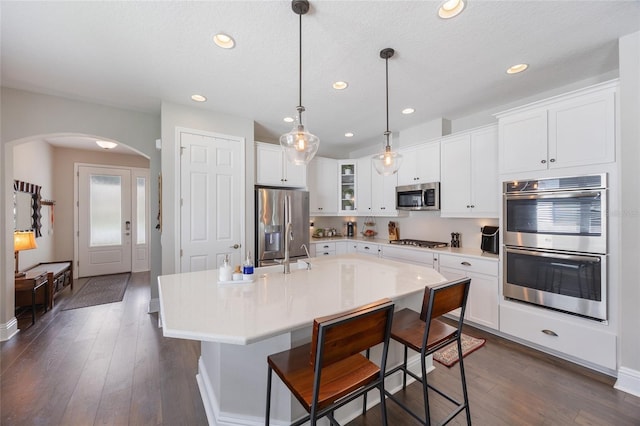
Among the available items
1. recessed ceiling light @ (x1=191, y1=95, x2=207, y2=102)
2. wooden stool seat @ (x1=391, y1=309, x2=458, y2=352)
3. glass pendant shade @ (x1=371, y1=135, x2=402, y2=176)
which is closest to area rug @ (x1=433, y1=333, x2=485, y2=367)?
wooden stool seat @ (x1=391, y1=309, x2=458, y2=352)

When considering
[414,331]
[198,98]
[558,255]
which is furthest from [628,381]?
[198,98]

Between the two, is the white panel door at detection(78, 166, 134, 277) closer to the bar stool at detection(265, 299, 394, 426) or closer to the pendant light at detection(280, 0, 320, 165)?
the pendant light at detection(280, 0, 320, 165)

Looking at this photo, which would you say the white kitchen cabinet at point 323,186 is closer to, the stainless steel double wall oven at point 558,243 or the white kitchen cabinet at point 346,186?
the white kitchen cabinet at point 346,186

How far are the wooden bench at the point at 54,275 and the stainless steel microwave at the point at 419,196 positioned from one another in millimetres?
5234

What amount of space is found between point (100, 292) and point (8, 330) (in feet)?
5.71

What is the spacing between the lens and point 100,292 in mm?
4438

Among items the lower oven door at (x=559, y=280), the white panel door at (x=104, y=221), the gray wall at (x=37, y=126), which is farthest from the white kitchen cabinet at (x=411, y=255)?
the white panel door at (x=104, y=221)

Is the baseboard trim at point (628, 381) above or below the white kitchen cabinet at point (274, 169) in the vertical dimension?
below

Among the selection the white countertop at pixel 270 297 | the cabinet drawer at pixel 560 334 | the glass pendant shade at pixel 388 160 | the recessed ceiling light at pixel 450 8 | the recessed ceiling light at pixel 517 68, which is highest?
the recessed ceiling light at pixel 517 68

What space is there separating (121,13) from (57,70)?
1.36 metres

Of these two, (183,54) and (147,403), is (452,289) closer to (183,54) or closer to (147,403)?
(147,403)

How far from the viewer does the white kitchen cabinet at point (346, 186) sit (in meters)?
4.97

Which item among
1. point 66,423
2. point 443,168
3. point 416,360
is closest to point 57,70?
point 66,423

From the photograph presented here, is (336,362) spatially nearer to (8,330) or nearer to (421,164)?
(421,164)
